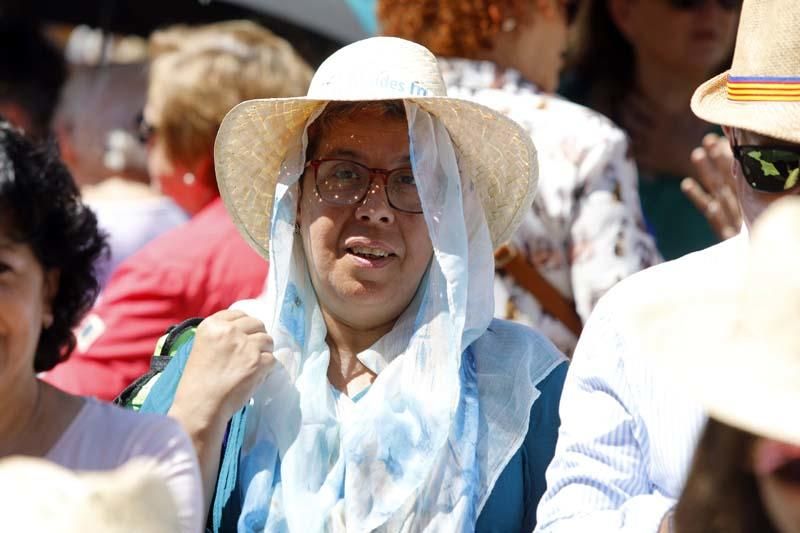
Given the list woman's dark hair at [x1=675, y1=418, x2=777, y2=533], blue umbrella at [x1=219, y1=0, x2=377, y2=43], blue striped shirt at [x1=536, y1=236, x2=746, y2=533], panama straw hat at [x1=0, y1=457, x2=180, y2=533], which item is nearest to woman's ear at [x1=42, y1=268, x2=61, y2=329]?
panama straw hat at [x1=0, y1=457, x2=180, y2=533]

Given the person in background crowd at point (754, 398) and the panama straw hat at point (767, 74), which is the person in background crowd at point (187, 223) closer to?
the panama straw hat at point (767, 74)

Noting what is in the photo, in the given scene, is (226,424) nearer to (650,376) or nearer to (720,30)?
(650,376)

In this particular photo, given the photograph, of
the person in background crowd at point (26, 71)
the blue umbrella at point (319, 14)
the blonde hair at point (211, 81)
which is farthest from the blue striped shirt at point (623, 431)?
the person in background crowd at point (26, 71)

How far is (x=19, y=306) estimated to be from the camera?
2551 millimetres

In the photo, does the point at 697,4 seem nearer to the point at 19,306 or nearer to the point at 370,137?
the point at 370,137

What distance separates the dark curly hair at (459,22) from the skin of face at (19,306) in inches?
71.9

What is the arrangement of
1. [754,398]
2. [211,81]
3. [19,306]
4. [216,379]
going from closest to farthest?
[754,398] → [19,306] → [216,379] → [211,81]

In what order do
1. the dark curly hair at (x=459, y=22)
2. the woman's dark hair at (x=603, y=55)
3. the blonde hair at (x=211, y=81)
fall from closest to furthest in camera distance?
1. the dark curly hair at (x=459, y=22)
2. the blonde hair at (x=211, y=81)
3. the woman's dark hair at (x=603, y=55)

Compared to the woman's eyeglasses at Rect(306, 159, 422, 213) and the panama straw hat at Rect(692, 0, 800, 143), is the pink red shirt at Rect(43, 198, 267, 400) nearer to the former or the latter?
the woman's eyeglasses at Rect(306, 159, 422, 213)

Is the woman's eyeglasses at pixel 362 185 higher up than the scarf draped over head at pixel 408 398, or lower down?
higher up

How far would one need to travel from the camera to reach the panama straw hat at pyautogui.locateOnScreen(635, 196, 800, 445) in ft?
5.53

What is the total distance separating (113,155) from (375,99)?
2324mm

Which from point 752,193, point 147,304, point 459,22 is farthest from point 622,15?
point 752,193

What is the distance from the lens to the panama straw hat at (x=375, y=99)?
10.5 feet
